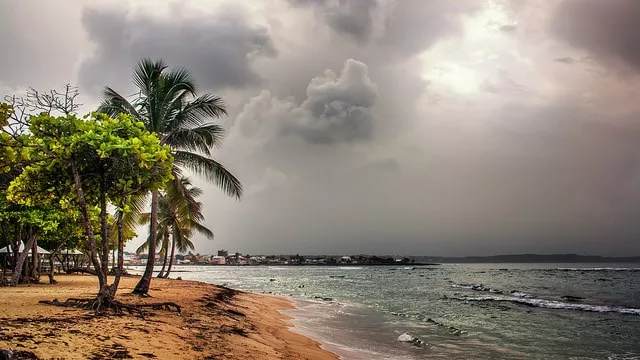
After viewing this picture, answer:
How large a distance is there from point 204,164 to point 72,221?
8649 millimetres

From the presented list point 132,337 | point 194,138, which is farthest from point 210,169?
point 132,337

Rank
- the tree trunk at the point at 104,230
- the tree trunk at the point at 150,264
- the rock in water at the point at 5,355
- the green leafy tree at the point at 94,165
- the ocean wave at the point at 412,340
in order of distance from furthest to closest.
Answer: the tree trunk at the point at 150,264 → the ocean wave at the point at 412,340 → the tree trunk at the point at 104,230 → the green leafy tree at the point at 94,165 → the rock in water at the point at 5,355

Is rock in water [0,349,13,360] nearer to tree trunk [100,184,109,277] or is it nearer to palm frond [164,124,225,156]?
tree trunk [100,184,109,277]

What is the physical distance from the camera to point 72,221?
64.7 feet

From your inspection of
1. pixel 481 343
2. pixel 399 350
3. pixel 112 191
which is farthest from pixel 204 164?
pixel 481 343

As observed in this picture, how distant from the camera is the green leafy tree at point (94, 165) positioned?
8922 millimetres

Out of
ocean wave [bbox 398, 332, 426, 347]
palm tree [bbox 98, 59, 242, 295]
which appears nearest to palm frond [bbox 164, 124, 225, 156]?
palm tree [bbox 98, 59, 242, 295]

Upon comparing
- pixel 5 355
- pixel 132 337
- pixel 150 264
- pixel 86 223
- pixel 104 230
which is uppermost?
pixel 86 223

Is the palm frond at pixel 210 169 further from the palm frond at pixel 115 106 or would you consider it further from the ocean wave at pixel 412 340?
the ocean wave at pixel 412 340

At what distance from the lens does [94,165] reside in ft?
32.2

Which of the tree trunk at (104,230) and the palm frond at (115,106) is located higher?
the palm frond at (115,106)

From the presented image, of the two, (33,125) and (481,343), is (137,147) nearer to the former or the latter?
(33,125)

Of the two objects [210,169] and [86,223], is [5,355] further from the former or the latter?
[210,169]

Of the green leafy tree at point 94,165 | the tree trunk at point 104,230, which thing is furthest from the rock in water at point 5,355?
the tree trunk at point 104,230
